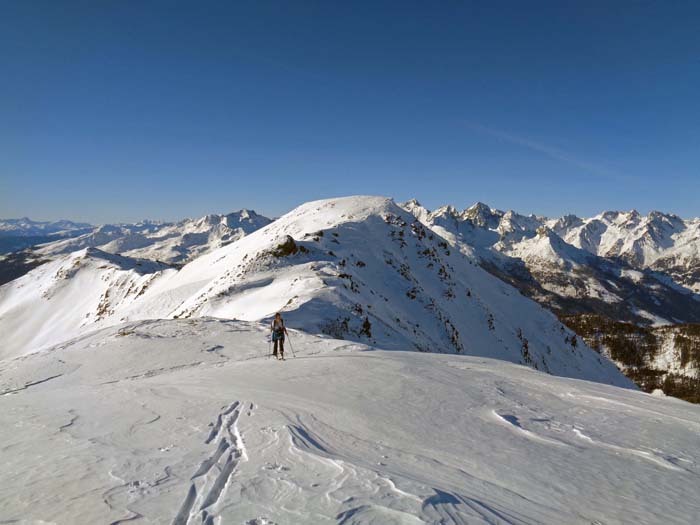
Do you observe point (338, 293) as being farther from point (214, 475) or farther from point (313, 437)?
point (214, 475)

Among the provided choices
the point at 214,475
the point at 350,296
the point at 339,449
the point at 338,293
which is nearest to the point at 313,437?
the point at 339,449

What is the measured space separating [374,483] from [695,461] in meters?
7.58

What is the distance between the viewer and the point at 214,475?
6414mm

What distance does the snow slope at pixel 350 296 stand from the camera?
34.8 metres

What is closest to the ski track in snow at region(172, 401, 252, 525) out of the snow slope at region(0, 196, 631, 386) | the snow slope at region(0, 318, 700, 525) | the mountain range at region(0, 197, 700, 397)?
the snow slope at region(0, 318, 700, 525)

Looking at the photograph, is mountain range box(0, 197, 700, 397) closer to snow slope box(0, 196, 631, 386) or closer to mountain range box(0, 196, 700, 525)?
snow slope box(0, 196, 631, 386)

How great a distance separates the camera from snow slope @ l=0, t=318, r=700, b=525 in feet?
18.4

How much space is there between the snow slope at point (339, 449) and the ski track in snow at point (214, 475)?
0.10 feet

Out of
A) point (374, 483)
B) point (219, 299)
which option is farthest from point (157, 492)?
point (219, 299)

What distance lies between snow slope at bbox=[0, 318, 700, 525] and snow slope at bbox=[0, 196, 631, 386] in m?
15.2

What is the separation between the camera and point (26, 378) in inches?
611

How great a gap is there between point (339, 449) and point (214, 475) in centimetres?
256

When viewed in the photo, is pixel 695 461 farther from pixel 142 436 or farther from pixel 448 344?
pixel 448 344

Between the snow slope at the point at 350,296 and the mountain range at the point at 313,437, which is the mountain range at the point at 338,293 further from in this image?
the mountain range at the point at 313,437
